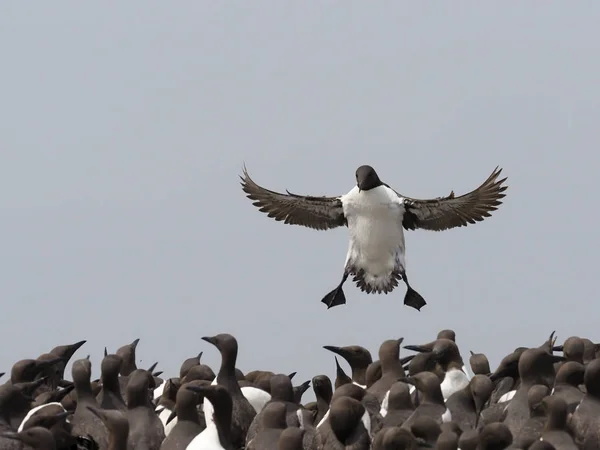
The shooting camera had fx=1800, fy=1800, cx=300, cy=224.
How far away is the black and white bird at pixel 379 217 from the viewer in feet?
82.8

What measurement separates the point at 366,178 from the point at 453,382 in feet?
20.4

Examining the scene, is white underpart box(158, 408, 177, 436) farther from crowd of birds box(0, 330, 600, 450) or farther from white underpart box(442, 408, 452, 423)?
white underpart box(442, 408, 452, 423)

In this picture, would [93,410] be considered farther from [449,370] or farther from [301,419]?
[449,370]

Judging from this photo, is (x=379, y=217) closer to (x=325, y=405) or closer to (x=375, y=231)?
(x=375, y=231)

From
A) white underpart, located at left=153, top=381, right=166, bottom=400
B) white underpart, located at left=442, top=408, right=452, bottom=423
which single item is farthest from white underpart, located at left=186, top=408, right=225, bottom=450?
white underpart, located at left=153, top=381, right=166, bottom=400

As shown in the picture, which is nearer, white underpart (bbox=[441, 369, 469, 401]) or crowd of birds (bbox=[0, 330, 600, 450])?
crowd of birds (bbox=[0, 330, 600, 450])

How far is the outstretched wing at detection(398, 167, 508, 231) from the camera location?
2508cm

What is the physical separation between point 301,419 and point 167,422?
5.05ft

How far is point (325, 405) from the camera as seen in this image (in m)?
18.5

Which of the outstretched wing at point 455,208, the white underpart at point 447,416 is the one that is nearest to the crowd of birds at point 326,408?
the white underpart at point 447,416

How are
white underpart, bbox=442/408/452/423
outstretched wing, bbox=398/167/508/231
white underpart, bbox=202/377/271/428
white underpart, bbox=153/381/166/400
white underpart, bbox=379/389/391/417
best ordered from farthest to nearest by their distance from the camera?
outstretched wing, bbox=398/167/508/231 < white underpart, bbox=153/381/166/400 < white underpart, bbox=202/377/271/428 < white underpart, bbox=379/389/391/417 < white underpart, bbox=442/408/452/423

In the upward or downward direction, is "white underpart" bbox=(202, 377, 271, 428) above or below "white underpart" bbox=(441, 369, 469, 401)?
below

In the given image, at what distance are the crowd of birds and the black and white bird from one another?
4.83 metres

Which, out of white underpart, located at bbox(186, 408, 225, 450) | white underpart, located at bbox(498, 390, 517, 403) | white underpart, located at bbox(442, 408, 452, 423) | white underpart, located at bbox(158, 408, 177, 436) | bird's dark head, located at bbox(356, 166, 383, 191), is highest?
bird's dark head, located at bbox(356, 166, 383, 191)
